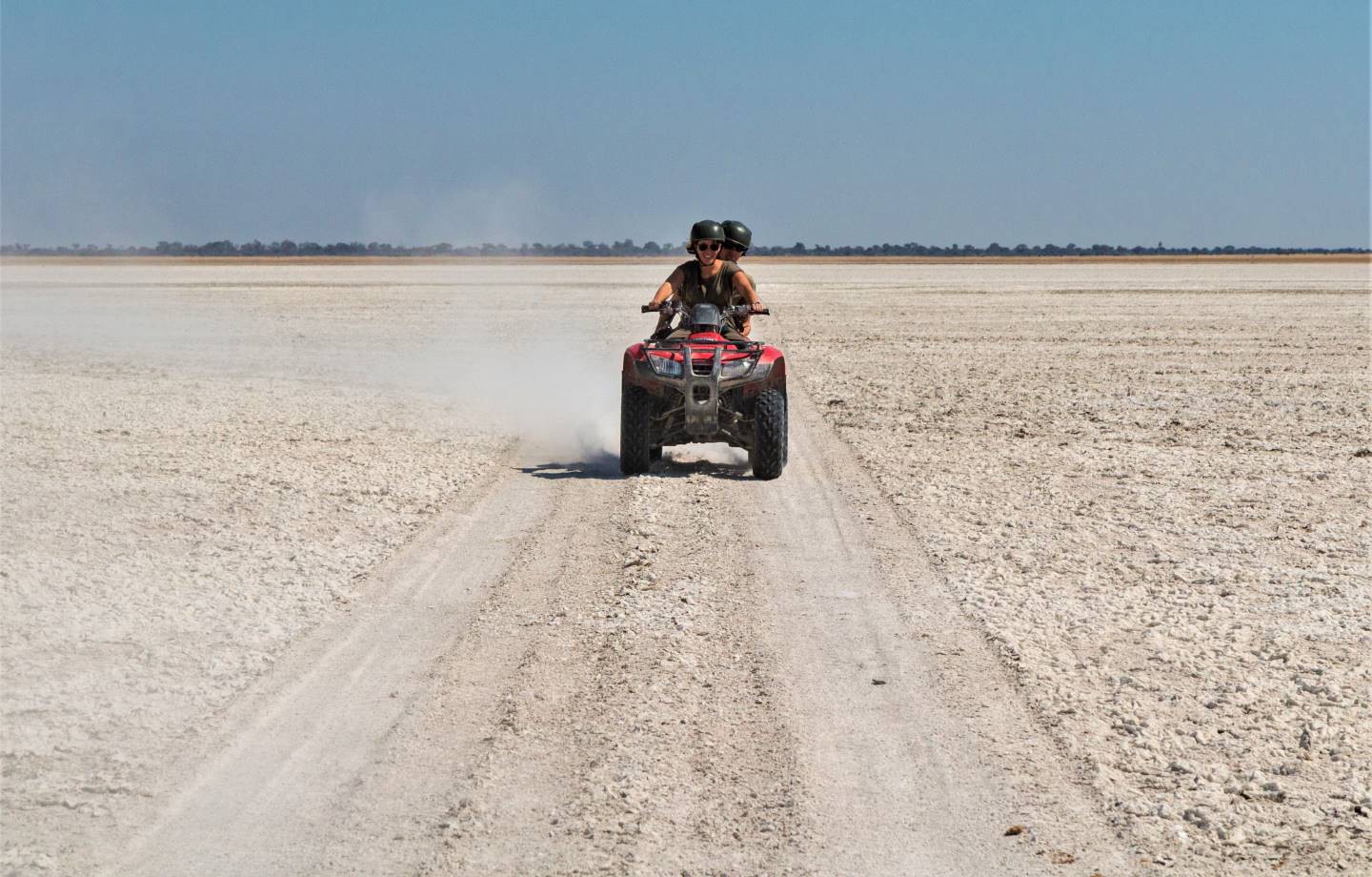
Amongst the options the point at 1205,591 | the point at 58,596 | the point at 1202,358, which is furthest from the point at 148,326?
the point at 1205,591

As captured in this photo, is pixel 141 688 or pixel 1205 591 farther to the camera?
pixel 1205 591

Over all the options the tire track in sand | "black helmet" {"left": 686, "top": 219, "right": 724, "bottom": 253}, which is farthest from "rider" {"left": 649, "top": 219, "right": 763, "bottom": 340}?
the tire track in sand

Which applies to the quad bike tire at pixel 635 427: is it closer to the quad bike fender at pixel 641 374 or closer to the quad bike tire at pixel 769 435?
the quad bike fender at pixel 641 374

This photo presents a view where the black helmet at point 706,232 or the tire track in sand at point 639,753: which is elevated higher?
the black helmet at point 706,232

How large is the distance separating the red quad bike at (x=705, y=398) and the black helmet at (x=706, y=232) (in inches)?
31.4

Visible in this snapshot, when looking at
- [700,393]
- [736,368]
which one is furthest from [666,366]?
[736,368]

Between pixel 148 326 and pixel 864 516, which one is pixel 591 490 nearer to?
pixel 864 516

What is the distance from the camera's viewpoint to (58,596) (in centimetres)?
739

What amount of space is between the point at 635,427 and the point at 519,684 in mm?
5656

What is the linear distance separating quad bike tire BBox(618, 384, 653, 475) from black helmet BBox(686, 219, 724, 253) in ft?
4.23

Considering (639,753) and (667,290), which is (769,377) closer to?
(667,290)

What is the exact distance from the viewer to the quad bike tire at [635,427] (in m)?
11.4

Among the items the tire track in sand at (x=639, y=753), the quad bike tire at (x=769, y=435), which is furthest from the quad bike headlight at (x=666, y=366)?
the tire track in sand at (x=639, y=753)

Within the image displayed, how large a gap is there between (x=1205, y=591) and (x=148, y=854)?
5.40 metres
